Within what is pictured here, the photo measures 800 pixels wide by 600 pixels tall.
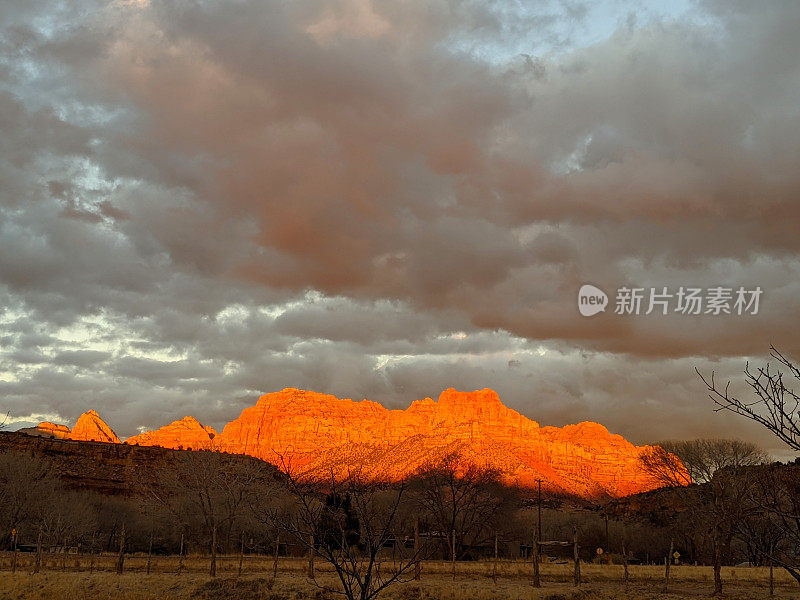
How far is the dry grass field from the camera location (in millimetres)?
29719

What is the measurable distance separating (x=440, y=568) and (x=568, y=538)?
3934 centimetres

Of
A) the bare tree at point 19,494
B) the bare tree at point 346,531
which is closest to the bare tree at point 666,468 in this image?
the bare tree at point 346,531

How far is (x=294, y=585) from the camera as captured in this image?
33.1 m

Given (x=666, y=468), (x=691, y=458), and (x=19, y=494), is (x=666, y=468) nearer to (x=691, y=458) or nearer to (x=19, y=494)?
(x=691, y=458)

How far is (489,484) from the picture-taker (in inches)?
3396

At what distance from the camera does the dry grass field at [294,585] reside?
97.5ft

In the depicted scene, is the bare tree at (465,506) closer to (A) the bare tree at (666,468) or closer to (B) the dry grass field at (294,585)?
(A) the bare tree at (666,468)

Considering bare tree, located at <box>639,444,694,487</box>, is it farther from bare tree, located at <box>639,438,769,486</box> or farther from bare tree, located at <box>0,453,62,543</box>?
bare tree, located at <box>0,453,62,543</box>

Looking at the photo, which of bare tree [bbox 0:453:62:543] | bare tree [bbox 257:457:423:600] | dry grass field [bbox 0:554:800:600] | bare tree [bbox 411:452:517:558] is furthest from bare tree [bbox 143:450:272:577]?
bare tree [bbox 257:457:423:600]

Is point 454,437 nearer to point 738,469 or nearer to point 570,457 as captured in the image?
point 570,457

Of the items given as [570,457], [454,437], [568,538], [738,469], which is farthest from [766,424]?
[570,457]

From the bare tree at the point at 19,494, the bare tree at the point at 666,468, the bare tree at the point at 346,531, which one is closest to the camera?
the bare tree at the point at 346,531

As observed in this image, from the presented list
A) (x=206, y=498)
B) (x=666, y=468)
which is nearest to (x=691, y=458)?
(x=666, y=468)

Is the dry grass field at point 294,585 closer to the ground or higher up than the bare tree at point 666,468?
closer to the ground
